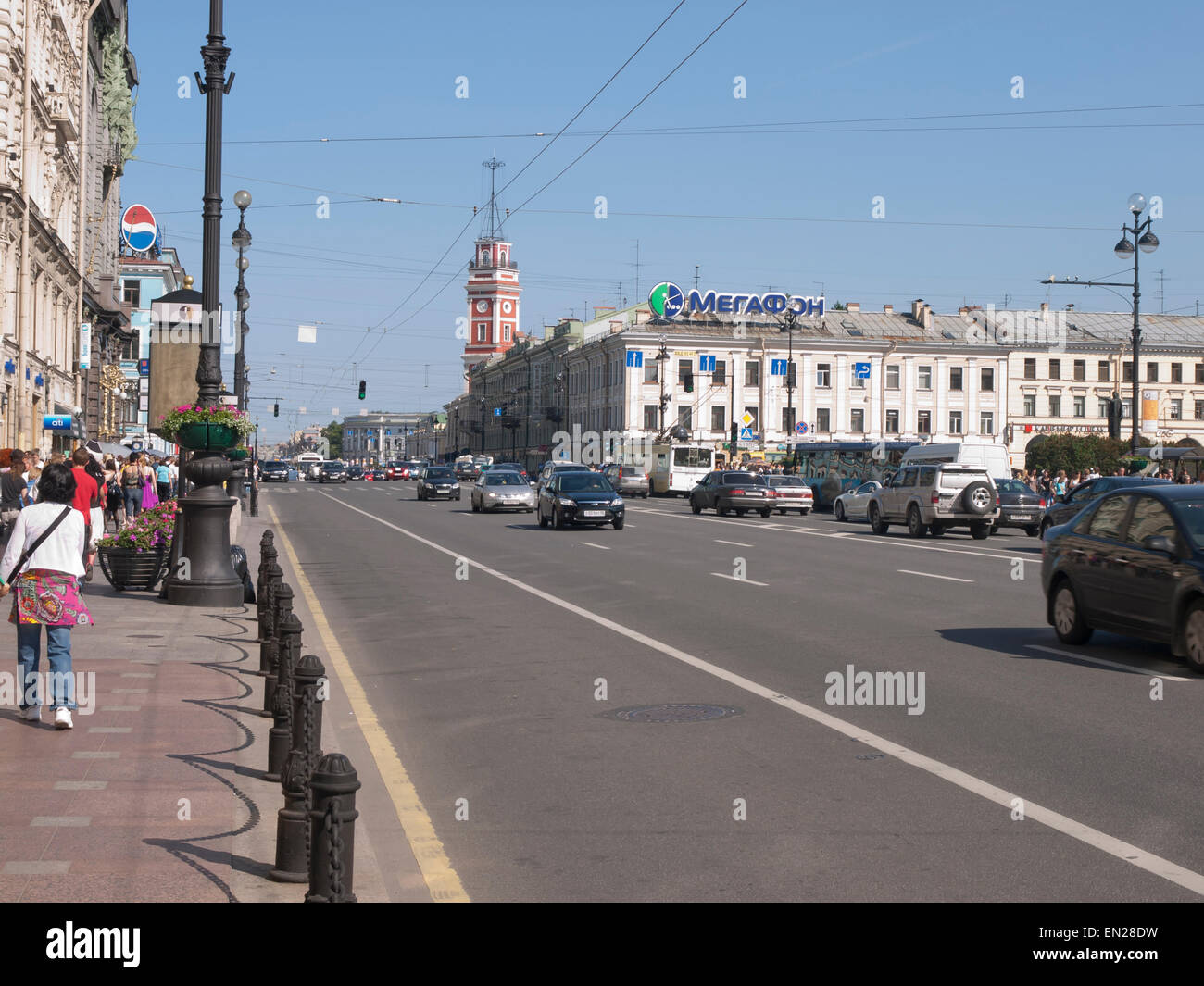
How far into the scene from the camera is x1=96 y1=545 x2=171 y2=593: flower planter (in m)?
17.1

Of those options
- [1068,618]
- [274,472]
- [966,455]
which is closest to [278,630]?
[1068,618]

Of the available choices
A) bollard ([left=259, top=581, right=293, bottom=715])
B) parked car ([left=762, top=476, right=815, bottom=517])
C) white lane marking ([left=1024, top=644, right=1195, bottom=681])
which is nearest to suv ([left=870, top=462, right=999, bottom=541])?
parked car ([left=762, top=476, right=815, bottom=517])

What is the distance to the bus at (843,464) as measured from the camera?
53.6 m

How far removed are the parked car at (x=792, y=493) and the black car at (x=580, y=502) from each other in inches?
506

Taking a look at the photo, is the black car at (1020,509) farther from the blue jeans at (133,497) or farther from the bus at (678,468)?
the bus at (678,468)

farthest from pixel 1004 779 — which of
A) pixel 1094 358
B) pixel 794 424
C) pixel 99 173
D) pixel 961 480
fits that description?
pixel 1094 358

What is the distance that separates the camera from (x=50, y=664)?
8.91m

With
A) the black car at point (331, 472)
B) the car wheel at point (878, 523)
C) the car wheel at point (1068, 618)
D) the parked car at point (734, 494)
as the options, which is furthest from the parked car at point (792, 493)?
the black car at point (331, 472)

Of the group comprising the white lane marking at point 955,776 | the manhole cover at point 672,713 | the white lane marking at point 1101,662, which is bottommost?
the manhole cover at point 672,713

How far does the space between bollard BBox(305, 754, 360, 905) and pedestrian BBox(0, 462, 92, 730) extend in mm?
5132

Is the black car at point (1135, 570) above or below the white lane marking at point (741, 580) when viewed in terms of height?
above

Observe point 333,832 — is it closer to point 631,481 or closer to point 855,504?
point 855,504

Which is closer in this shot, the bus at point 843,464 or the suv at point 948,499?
the suv at point 948,499
